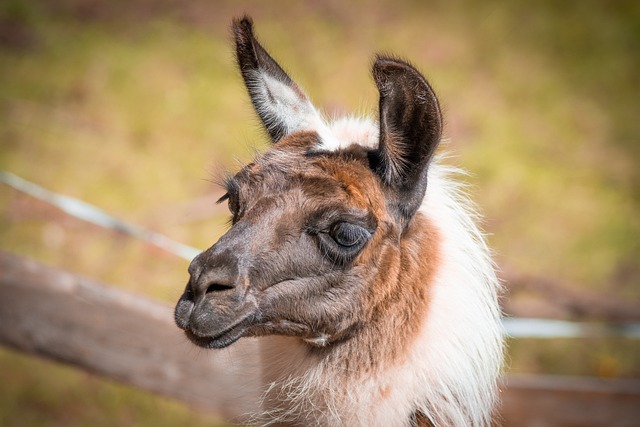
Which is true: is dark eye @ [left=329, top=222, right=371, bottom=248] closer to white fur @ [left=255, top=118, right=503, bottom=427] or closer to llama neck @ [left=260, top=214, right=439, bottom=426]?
llama neck @ [left=260, top=214, right=439, bottom=426]

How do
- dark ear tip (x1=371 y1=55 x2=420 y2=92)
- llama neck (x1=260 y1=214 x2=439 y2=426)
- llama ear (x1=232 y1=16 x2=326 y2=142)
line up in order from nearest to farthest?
dark ear tip (x1=371 y1=55 x2=420 y2=92) < llama neck (x1=260 y1=214 x2=439 y2=426) < llama ear (x1=232 y1=16 x2=326 y2=142)

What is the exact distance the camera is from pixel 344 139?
3270mm

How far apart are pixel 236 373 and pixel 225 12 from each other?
26.4 ft

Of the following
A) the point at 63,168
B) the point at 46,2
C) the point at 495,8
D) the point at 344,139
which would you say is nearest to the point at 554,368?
the point at 344,139

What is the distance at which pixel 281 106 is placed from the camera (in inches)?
135

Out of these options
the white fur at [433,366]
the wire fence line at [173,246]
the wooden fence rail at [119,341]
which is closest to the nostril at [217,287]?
the white fur at [433,366]

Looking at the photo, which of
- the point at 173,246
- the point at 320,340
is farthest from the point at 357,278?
the point at 173,246

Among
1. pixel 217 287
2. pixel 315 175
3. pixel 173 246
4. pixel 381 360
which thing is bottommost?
pixel 173 246

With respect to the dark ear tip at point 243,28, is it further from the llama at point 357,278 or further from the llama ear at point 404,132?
the llama ear at point 404,132

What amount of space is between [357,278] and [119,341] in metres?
2.03

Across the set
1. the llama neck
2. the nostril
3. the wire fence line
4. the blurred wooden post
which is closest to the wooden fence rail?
the blurred wooden post

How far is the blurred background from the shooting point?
21.6ft

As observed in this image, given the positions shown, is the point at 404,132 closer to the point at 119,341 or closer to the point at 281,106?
the point at 281,106

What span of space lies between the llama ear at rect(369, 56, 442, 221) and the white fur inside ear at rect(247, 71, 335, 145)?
1.61 ft
